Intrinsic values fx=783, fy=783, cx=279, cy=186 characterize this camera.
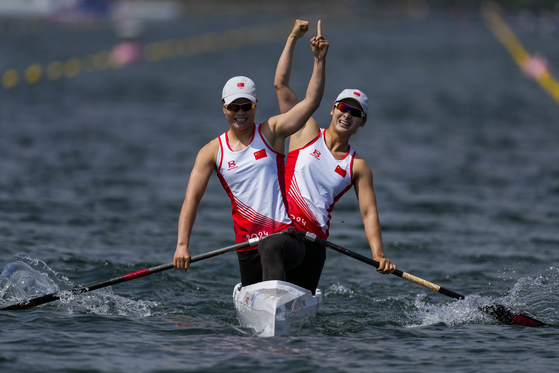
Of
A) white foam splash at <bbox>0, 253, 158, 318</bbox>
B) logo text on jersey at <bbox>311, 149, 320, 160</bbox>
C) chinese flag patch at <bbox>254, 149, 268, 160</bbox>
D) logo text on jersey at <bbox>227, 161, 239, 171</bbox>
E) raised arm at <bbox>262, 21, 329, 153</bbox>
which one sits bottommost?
white foam splash at <bbox>0, 253, 158, 318</bbox>

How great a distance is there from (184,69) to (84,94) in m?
10.5

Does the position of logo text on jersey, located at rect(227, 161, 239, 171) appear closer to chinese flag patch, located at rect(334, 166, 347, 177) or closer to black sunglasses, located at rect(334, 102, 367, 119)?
chinese flag patch, located at rect(334, 166, 347, 177)

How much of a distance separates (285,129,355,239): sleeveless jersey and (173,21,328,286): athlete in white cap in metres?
0.29

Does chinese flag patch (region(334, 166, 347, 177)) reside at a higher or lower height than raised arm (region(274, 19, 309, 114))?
lower

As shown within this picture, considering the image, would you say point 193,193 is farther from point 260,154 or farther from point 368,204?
point 368,204

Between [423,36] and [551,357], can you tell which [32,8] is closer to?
[423,36]

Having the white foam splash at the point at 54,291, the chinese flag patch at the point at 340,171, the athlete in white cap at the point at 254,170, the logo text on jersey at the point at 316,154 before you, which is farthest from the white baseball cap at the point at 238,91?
the white foam splash at the point at 54,291

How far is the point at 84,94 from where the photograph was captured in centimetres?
2845

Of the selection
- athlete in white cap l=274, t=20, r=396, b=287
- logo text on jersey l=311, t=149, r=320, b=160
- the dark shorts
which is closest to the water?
the dark shorts

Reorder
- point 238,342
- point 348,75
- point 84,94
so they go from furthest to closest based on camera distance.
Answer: point 348,75 < point 84,94 < point 238,342

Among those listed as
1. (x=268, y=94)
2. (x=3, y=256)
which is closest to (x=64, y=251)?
(x=3, y=256)

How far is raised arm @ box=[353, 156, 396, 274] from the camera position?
24.0 ft

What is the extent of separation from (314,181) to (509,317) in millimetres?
2518

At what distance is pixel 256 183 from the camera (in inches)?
275
